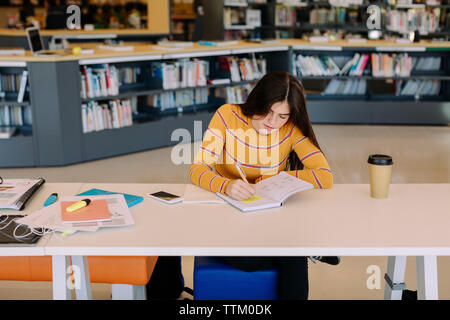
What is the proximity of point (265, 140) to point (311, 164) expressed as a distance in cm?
23

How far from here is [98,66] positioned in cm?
571

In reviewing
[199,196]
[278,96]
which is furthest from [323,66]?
[199,196]

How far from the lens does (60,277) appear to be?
73.4 inches

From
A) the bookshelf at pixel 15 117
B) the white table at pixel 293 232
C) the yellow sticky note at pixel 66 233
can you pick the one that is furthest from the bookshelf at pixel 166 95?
the yellow sticky note at pixel 66 233

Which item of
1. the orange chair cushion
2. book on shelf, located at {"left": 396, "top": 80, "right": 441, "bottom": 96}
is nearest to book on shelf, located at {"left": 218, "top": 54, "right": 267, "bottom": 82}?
book on shelf, located at {"left": 396, "top": 80, "right": 441, "bottom": 96}

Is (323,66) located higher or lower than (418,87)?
higher

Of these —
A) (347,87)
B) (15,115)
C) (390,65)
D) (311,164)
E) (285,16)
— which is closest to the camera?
(311,164)

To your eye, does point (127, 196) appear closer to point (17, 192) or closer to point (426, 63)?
point (17, 192)

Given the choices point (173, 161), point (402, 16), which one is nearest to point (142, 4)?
point (402, 16)

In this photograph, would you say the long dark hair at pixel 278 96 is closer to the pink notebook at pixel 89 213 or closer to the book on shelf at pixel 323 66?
the pink notebook at pixel 89 213

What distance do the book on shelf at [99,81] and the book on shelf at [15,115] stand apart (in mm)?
543

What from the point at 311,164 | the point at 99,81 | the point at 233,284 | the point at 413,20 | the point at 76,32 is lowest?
the point at 233,284

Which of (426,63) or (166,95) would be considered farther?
(426,63)
